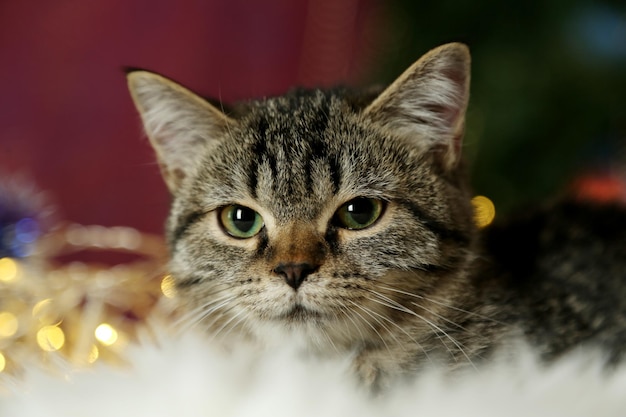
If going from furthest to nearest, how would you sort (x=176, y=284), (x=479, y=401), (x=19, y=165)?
1. (x=19, y=165)
2. (x=176, y=284)
3. (x=479, y=401)

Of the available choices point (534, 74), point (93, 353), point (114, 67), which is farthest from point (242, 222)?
point (114, 67)

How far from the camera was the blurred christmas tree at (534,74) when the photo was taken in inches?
55.1

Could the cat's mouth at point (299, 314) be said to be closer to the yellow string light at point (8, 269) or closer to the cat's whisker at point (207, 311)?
the cat's whisker at point (207, 311)

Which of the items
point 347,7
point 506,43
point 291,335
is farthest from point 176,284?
point 347,7

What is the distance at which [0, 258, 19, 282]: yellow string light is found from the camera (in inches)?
42.3

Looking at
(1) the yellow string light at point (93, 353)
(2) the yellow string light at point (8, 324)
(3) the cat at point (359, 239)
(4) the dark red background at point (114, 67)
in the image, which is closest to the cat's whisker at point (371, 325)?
(3) the cat at point (359, 239)

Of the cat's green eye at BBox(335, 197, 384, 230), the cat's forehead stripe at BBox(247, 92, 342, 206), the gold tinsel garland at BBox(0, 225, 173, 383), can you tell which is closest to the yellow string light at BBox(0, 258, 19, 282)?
the gold tinsel garland at BBox(0, 225, 173, 383)

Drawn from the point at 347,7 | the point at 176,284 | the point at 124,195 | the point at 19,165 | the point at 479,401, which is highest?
the point at 347,7

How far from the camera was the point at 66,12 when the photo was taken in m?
1.96

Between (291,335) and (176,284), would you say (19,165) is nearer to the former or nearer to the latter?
(176,284)

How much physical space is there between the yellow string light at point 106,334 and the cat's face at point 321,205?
198 mm

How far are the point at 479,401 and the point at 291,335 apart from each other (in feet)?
0.83

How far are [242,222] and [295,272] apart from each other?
0.14 metres

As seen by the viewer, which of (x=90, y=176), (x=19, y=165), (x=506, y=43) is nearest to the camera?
(x=506, y=43)
